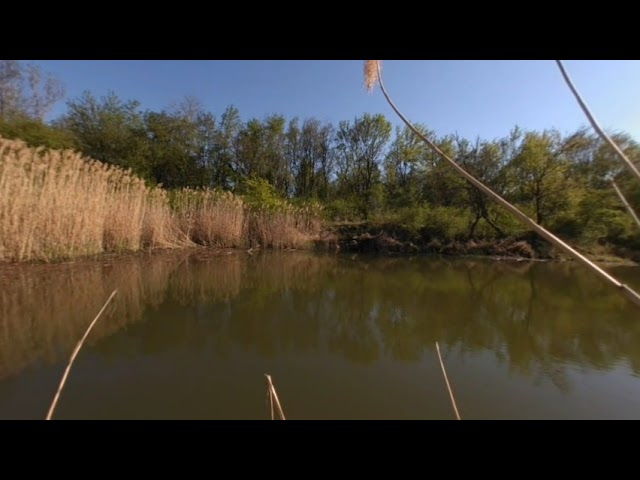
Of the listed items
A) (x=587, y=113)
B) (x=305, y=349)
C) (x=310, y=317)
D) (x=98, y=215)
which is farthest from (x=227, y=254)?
(x=587, y=113)

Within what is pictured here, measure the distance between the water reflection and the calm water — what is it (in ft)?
0.07

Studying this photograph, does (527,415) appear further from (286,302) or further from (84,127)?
(84,127)

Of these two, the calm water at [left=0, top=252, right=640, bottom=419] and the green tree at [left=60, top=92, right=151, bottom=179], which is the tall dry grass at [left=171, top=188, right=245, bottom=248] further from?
Answer: the green tree at [left=60, top=92, right=151, bottom=179]

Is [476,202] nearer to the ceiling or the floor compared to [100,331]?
nearer to the ceiling

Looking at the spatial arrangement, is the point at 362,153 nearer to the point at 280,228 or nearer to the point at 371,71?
the point at 280,228

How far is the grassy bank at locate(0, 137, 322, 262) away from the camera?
499 cm

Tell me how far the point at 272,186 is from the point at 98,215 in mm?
9684

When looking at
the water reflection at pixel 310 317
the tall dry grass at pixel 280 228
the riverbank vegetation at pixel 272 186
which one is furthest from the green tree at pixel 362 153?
the water reflection at pixel 310 317

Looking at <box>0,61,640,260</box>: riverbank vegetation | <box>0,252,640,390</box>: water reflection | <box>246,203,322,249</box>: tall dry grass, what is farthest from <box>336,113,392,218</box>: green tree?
<box>0,252,640,390</box>: water reflection

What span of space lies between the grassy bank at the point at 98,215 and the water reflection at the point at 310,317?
65 centimetres

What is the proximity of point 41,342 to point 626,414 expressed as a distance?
158 inches

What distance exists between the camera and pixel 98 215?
6.30 meters

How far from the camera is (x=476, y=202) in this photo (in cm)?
1356
